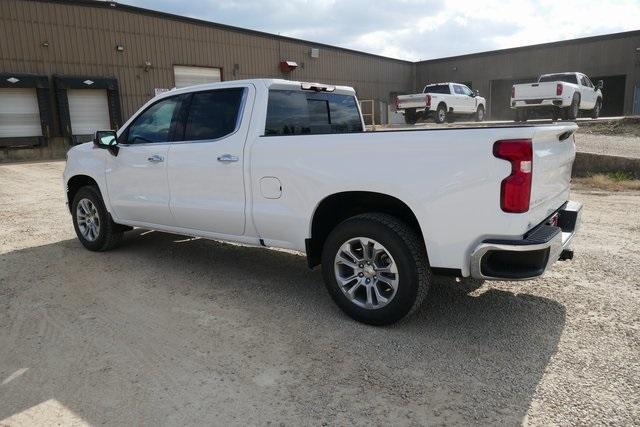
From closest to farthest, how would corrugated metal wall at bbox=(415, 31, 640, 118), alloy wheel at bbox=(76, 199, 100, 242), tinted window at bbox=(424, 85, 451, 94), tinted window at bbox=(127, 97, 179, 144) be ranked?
tinted window at bbox=(127, 97, 179, 144) < alloy wheel at bbox=(76, 199, 100, 242) < tinted window at bbox=(424, 85, 451, 94) < corrugated metal wall at bbox=(415, 31, 640, 118)

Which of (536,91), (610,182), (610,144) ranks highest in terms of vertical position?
(536,91)

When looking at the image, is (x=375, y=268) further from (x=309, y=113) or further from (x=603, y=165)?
(x=603, y=165)

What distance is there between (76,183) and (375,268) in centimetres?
447

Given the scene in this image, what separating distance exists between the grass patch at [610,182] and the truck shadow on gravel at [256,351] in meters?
6.92

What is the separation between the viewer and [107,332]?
12.3ft

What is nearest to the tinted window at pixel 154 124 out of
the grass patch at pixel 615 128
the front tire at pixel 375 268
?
the front tire at pixel 375 268

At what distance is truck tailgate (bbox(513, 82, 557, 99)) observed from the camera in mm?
17344

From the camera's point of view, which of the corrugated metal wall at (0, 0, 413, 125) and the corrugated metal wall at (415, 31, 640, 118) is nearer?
the corrugated metal wall at (0, 0, 413, 125)

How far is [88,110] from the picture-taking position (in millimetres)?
20453

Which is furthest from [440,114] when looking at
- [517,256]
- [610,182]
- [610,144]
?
[517,256]

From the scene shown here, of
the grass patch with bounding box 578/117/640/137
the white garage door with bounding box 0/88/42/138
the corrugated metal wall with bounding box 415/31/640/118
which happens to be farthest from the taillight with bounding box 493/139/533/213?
the corrugated metal wall with bounding box 415/31/640/118

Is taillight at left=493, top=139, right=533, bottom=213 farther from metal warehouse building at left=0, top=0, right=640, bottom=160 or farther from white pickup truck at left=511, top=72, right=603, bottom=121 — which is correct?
metal warehouse building at left=0, top=0, right=640, bottom=160

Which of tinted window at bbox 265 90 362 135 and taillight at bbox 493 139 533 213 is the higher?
tinted window at bbox 265 90 362 135

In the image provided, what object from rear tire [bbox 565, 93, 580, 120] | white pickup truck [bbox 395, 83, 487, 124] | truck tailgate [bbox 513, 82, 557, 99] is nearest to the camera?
truck tailgate [bbox 513, 82, 557, 99]
